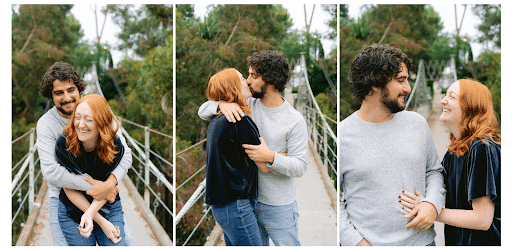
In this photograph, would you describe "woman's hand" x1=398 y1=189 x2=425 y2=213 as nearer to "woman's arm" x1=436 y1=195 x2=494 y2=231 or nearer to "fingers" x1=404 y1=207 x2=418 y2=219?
"fingers" x1=404 y1=207 x2=418 y2=219

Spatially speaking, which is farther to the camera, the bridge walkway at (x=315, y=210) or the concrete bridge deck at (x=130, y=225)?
the concrete bridge deck at (x=130, y=225)

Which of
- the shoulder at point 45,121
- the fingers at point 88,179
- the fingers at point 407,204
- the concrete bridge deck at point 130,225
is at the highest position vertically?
the shoulder at point 45,121

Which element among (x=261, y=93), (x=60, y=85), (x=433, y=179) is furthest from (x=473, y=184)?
(x=60, y=85)

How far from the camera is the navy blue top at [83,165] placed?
71.2 inches

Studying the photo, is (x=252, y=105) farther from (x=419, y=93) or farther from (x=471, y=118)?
(x=419, y=93)

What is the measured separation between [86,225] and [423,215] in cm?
174

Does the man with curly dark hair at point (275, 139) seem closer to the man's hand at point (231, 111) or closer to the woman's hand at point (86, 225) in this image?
the man's hand at point (231, 111)

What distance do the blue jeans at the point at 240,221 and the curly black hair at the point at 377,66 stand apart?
2.78ft

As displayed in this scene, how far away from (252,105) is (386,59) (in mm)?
731

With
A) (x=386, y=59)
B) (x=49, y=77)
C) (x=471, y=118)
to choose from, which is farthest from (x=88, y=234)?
(x=471, y=118)

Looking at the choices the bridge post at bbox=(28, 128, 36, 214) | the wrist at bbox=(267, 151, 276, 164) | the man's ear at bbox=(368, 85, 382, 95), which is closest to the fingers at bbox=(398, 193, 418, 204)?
the man's ear at bbox=(368, 85, 382, 95)

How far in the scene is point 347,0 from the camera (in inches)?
87.2

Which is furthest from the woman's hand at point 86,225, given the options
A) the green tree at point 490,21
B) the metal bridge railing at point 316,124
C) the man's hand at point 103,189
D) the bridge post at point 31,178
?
Result: the green tree at point 490,21

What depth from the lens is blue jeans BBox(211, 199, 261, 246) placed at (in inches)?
67.1
